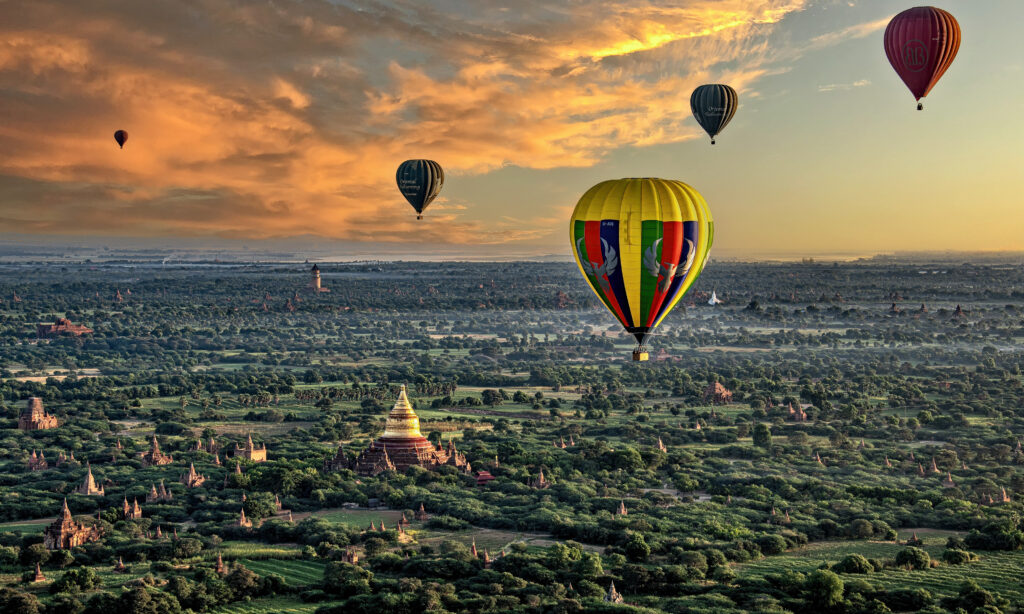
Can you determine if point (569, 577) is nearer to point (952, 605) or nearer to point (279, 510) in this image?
point (952, 605)

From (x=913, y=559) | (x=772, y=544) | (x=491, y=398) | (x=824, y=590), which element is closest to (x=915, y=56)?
(x=772, y=544)

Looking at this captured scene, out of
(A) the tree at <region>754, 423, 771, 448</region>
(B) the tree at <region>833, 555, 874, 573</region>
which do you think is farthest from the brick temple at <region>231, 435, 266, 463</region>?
(B) the tree at <region>833, 555, 874, 573</region>

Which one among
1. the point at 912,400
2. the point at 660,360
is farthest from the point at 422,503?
the point at 660,360

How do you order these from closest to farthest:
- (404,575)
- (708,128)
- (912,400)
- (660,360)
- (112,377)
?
(404,575), (708,128), (912,400), (112,377), (660,360)

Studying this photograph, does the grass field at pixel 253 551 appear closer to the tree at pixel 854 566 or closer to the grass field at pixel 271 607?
the grass field at pixel 271 607

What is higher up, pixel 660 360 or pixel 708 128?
pixel 708 128

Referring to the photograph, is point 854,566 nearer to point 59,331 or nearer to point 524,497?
point 524,497
